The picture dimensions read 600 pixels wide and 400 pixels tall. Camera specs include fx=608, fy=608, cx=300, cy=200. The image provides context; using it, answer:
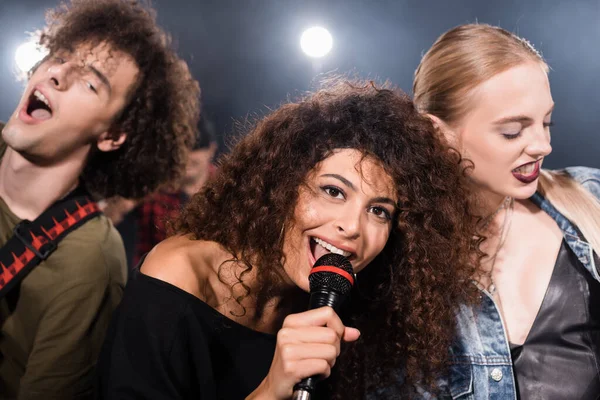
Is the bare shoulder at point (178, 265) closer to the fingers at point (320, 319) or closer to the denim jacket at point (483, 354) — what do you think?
the fingers at point (320, 319)

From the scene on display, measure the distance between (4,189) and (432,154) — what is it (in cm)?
163

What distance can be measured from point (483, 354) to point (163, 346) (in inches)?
43.3

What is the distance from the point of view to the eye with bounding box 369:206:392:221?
5.94 feet

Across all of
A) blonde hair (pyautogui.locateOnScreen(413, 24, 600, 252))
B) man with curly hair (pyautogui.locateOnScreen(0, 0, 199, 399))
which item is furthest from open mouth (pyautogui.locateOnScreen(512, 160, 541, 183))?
man with curly hair (pyautogui.locateOnScreen(0, 0, 199, 399))

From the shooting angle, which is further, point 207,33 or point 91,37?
point 207,33

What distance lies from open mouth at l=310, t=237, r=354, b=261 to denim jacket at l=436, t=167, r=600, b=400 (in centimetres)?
65

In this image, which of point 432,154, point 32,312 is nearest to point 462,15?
point 432,154

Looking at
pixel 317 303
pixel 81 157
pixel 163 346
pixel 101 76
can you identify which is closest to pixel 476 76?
pixel 317 303

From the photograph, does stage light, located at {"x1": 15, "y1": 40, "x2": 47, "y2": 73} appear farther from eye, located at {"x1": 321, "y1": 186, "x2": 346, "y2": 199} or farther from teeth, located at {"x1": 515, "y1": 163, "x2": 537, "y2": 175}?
teeth, located at {"x1": 515, "y1": 163, "x2": 537, "y2": 175}

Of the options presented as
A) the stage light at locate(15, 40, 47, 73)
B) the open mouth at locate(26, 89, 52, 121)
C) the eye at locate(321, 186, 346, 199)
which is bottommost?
the eye at locate(321, 186, 346, 199)

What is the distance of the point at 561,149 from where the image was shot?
2900mm

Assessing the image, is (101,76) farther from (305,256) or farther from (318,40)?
(305,256)

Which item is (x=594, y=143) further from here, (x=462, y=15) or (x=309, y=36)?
(x=309, y=36)

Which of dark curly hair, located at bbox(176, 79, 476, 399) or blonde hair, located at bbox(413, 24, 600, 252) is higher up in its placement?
blonde hair, located at bbox(413, 24, 600, 252)
